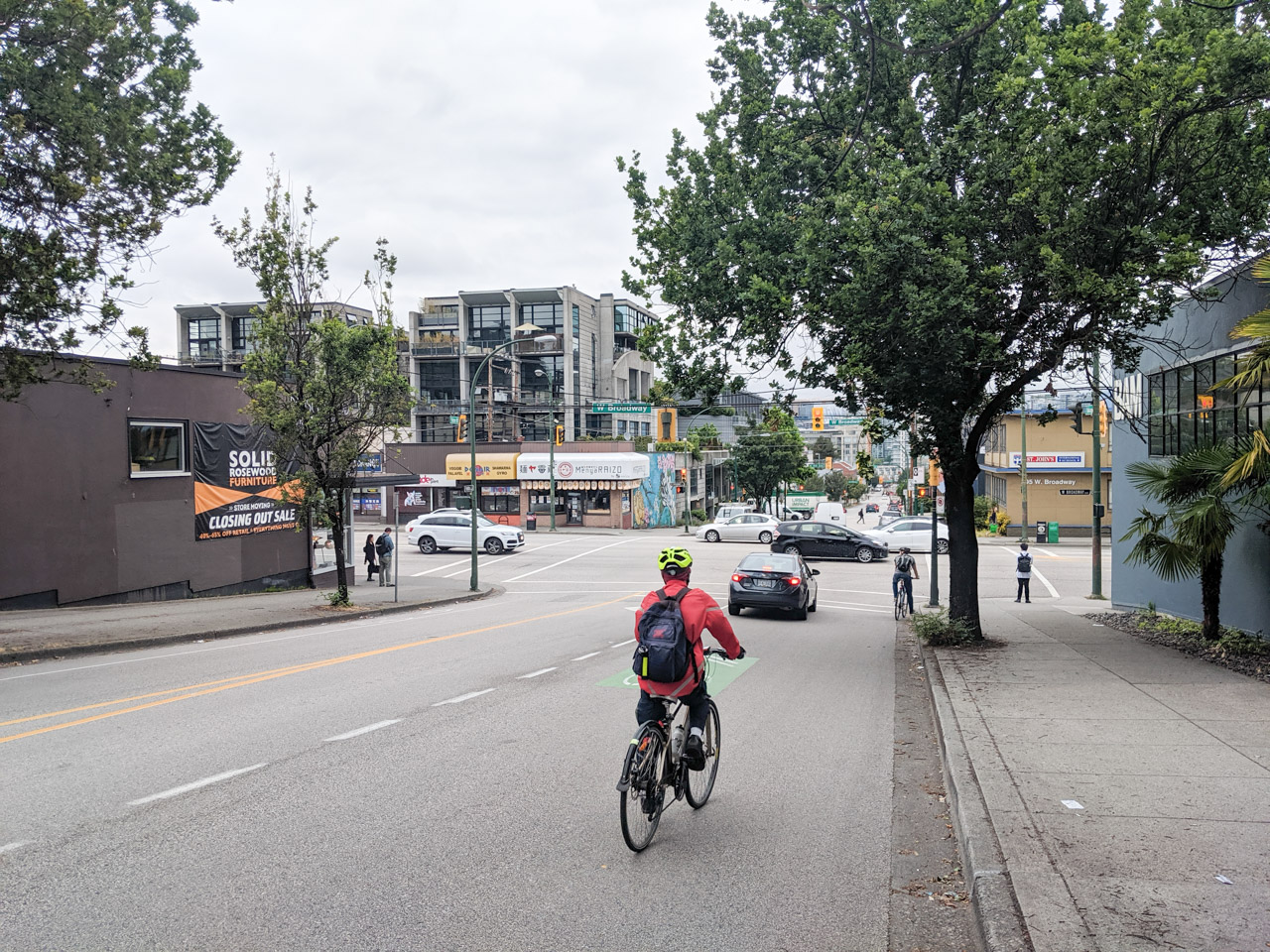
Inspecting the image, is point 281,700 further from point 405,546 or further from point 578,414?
point 578,414

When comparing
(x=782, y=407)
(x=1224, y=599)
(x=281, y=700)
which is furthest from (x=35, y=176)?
(x=1224, y=599)

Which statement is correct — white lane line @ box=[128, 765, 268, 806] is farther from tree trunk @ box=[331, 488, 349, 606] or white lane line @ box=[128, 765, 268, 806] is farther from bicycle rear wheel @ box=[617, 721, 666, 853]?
tree trunk @ box=[331, 488, 349, 606]

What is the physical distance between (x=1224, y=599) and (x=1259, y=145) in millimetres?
7450

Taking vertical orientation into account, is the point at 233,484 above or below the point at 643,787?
above

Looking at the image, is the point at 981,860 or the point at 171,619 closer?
the point at 981,860

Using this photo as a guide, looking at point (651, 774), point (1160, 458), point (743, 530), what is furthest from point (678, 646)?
point (743, 530)

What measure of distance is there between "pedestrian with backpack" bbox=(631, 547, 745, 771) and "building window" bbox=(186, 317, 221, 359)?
3325 inches

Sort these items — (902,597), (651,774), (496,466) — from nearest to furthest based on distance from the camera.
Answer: (651,774) < (902,597) < (496,466)

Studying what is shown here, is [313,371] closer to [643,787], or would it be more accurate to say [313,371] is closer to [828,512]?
[643,787]

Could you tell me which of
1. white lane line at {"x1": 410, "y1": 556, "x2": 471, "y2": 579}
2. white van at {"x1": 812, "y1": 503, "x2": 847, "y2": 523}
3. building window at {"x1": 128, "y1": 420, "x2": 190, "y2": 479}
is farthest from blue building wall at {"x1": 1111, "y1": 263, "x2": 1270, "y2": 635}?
white van at {"x1": 812, "y1": 503, "x2": 847, "y2": 523}

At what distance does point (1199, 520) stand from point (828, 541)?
2499 cm

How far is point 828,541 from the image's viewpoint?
37500 mm

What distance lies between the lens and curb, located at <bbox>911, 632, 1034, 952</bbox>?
14.5 ft

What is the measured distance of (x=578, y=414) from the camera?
77375 mm
